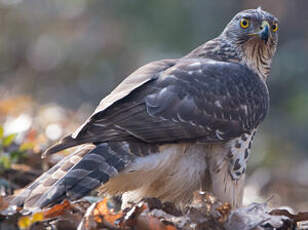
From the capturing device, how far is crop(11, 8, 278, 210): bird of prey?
4766 millimetres

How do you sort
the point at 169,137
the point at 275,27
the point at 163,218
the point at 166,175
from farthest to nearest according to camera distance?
1. the point at 275,27
2. the point at 166,175
3. the point at 169,137
4. the point at 163,218

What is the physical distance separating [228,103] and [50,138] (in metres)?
2.21

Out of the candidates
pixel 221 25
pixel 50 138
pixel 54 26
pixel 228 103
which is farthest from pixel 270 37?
pixel 54 26

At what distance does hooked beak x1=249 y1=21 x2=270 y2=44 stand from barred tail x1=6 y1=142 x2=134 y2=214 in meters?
2.04

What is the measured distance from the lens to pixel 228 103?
5602 mm

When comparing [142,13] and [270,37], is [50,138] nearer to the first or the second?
[270,37]

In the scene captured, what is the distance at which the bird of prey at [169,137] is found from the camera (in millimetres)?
4766

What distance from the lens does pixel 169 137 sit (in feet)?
16.7

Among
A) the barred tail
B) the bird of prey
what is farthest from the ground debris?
the bird of prey

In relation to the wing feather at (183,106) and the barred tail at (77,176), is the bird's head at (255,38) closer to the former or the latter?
the wing feather at (183,106)

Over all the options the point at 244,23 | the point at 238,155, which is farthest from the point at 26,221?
the point at 244,23

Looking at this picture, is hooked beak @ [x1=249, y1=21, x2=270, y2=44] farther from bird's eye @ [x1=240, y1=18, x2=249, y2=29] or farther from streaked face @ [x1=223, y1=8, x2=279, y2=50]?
bird's eye @ [x1=240, y1=18, x2=249, y2=29]

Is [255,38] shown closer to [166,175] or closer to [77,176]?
[166,175]

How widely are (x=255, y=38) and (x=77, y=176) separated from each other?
266 centimetres
